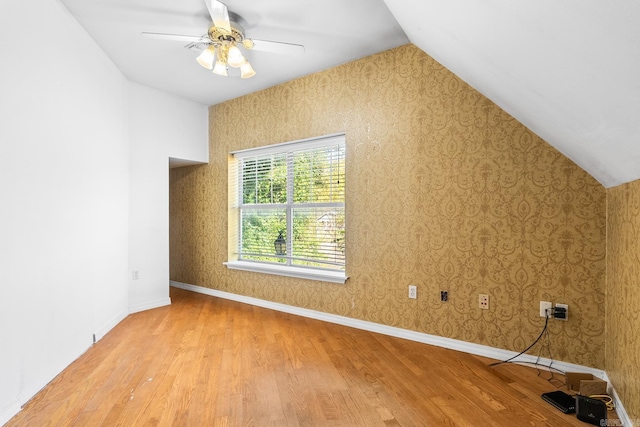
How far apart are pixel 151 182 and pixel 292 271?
84.6 inches

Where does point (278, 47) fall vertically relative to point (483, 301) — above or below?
above

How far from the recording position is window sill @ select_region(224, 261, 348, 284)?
10.7 feet

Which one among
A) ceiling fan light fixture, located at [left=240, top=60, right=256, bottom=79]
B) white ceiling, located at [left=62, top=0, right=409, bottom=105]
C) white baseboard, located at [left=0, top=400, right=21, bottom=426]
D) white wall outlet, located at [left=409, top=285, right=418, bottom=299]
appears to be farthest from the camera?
white wall outlet, located at [left=409, top=285, right=418, bottom=299]

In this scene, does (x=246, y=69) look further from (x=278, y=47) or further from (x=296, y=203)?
(x=296, y=203)

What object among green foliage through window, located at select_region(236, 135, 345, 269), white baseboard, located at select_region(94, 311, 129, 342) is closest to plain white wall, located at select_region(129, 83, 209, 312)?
white baseboard, located at select_region(94, 311, 129, 342)

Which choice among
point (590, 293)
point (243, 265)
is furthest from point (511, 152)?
point (243, 265)

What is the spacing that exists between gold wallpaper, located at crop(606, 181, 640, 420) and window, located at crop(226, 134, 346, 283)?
6.95ft

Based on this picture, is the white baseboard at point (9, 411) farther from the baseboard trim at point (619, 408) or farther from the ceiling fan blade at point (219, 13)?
the baseboard trim at point (619, 408)

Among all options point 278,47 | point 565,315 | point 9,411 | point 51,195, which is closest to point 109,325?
point 9,411

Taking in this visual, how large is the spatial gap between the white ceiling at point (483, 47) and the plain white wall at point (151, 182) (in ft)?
1.15

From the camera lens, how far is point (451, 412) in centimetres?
173

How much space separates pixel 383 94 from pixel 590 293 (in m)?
2.31

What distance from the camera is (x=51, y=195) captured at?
2.13 metres

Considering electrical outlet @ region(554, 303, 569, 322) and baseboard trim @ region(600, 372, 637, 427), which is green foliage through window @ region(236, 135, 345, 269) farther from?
baseboard trim @ region(600, 372, 637, 427)
